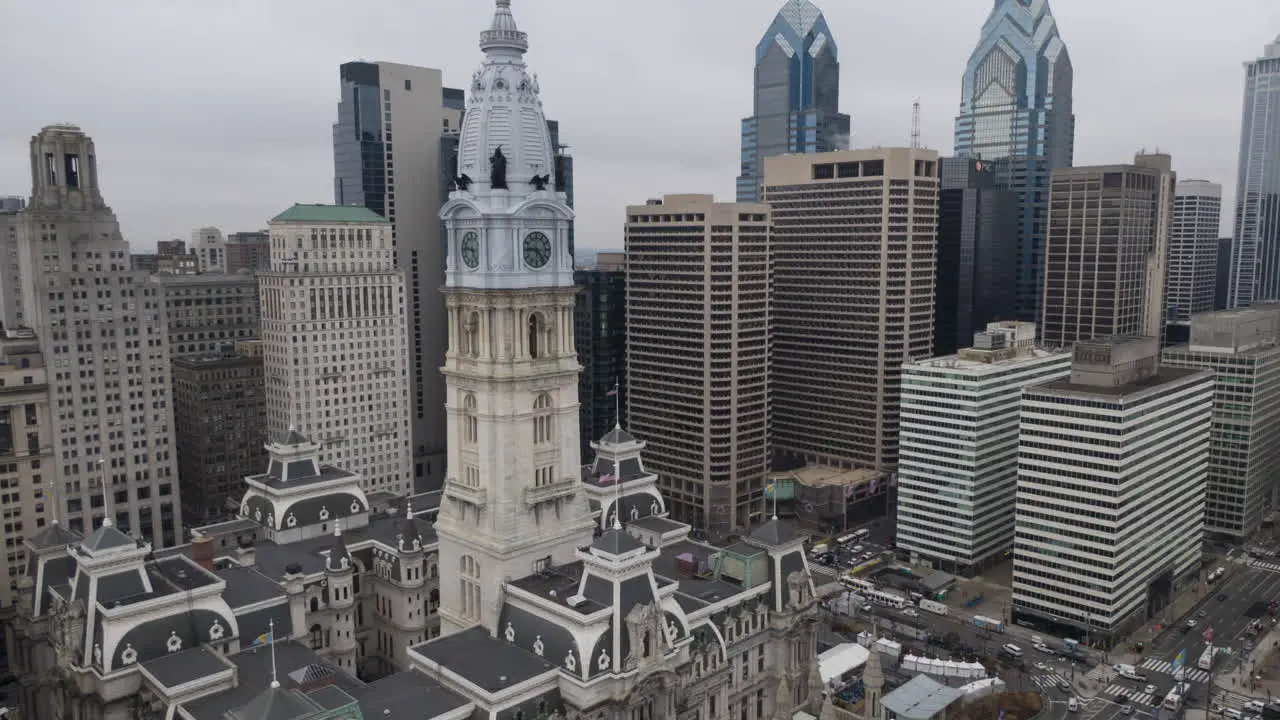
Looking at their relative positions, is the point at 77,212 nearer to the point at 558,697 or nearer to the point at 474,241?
the point at 474,241

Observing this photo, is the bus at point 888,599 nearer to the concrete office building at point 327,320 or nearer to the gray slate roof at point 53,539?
the concrete office building at point 327,320

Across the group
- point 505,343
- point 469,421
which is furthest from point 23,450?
point 505,343

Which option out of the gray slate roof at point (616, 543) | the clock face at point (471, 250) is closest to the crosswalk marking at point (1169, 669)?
the gray slate roof at point (616, 543)

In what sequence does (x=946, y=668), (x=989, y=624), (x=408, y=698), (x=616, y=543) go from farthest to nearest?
(x=989, y=624), (x=946, y=668), (x=616, y=543), (x=408, y=698)

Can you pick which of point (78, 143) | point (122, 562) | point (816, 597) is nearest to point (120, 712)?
point (122, 562)

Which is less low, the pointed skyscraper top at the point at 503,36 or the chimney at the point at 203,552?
the pointed skyscraper top at the point at 503,36

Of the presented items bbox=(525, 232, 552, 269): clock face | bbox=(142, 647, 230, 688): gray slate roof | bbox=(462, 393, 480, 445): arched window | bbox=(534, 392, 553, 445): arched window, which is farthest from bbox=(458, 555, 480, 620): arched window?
bbox=(525, 232, 552, 269): clock face

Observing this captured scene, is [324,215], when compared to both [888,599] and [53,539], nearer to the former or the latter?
[53,539]
